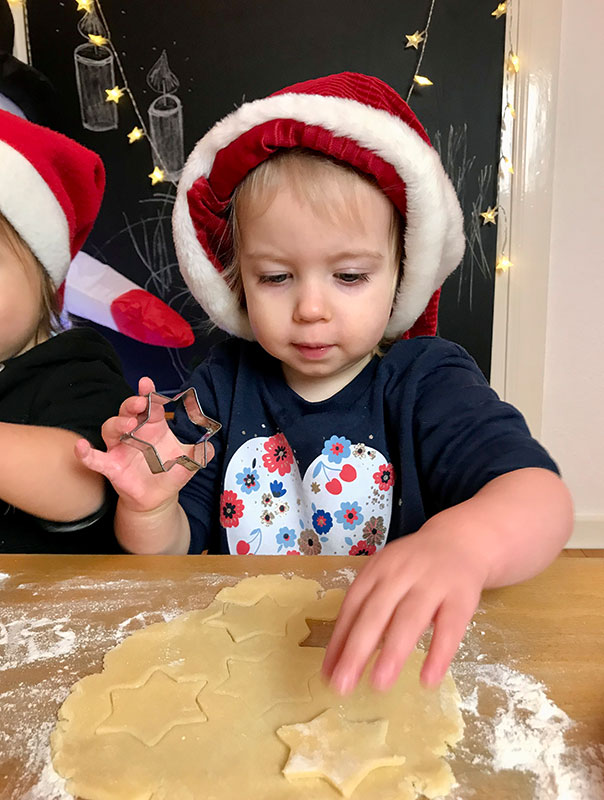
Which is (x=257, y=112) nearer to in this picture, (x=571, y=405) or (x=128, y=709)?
(x=128, y=709)

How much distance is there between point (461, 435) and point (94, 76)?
188 cm

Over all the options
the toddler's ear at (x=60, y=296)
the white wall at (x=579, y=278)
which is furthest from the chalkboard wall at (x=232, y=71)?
the toddler's ear at (x=60, y=296)

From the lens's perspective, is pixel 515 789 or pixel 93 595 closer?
pixel 515 789

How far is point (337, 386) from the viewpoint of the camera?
906 millimetres

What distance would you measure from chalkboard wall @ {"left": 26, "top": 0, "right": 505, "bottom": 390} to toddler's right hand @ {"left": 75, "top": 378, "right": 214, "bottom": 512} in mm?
1531

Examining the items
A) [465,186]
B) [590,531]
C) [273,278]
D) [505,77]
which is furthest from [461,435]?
[590,531]

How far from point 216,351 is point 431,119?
141cm

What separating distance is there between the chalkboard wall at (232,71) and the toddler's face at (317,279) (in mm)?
1407

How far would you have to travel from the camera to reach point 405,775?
39cm

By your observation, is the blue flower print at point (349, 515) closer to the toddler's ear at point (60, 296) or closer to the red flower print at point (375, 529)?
the red flower print at point (375, 529)

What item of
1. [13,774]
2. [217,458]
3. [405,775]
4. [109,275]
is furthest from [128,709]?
[109,275]

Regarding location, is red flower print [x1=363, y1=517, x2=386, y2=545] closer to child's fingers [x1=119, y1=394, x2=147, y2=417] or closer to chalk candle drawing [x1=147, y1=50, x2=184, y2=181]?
child's fingers [x1=119, y1=394, x2=147, y2=417]

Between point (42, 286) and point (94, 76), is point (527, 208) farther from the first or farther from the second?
point (42, 286)

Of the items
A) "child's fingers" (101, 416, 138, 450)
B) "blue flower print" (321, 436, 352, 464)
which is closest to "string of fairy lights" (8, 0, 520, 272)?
"blue flower print" (321, 436, 352, 464)
